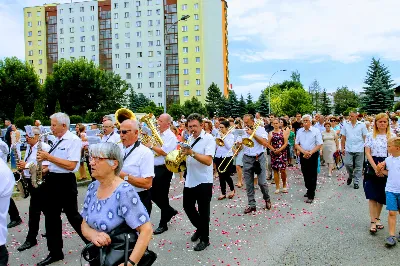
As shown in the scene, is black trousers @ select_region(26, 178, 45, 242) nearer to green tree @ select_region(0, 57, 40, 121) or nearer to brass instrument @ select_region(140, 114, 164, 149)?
brass instrument @ select_region(140, 114, 164, 149)

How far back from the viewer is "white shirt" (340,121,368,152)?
10.2 metres

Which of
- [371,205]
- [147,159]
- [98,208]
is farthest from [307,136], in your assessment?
[98,208]

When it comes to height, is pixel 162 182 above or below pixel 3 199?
below

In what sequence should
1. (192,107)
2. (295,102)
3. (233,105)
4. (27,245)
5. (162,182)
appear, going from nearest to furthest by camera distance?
1. (27,245)
2. (162,182)
3. (233,105)
4. (192,107)
5. (295,102)

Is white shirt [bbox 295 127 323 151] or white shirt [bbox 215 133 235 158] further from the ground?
white shirt [bbox 295 127 323 151]

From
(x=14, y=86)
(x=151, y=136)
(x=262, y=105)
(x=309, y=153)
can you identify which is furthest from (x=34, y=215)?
(x=262, y=105)

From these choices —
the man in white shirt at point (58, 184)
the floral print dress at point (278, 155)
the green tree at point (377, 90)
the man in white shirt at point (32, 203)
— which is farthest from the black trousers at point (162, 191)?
the green tree at point (377, 90)

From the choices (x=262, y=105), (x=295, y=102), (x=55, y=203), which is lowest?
(x=55, y=203)

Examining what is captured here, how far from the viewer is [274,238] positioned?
6199 millimetres

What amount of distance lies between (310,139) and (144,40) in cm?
7620

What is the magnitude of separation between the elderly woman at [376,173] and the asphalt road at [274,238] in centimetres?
34

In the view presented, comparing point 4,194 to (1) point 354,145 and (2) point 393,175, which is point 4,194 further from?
(1) point 354,145

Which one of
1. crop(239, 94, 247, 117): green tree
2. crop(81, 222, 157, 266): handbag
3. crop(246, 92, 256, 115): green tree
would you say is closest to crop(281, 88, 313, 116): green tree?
crop(246, 92, 256, 115): green tree

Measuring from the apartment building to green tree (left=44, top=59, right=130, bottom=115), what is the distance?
2407 centimetres
